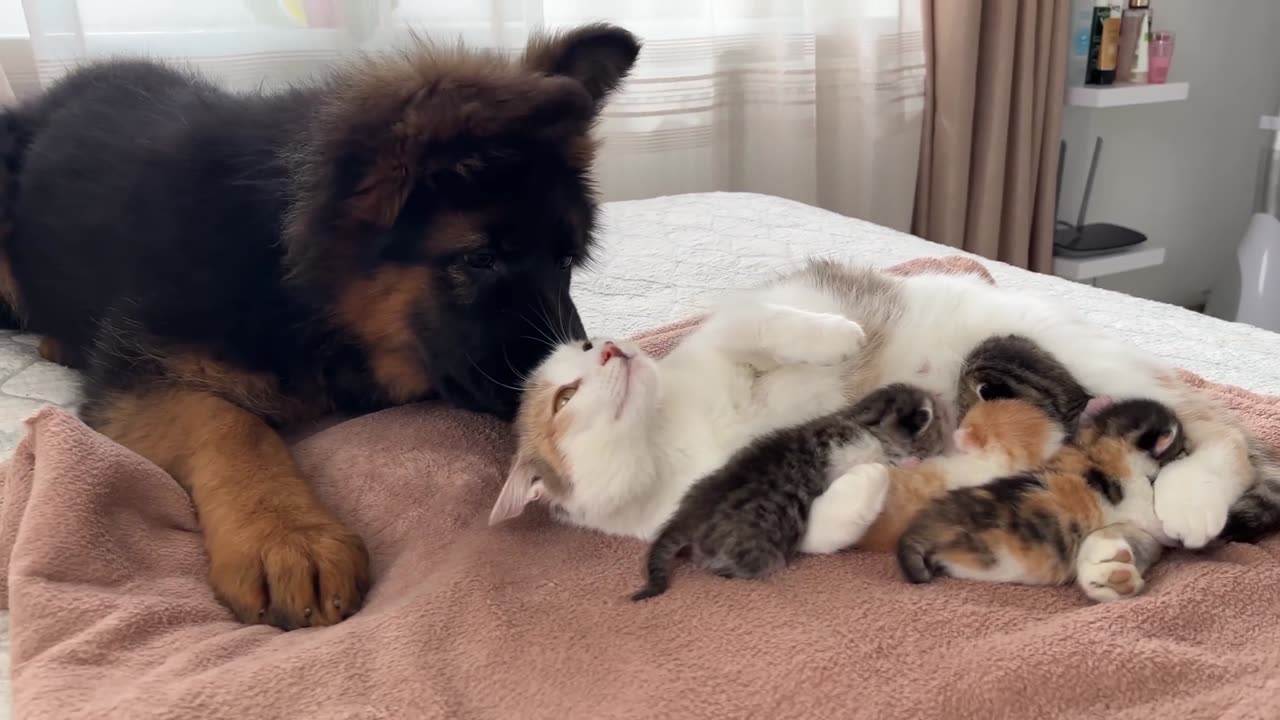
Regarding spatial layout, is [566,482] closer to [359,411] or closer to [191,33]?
[359,411]

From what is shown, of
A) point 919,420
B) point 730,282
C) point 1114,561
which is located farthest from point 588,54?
point 1114,561

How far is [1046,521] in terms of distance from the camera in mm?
867

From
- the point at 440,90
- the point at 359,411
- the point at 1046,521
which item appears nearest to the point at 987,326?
the point at 1046,521

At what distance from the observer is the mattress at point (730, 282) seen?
139cm

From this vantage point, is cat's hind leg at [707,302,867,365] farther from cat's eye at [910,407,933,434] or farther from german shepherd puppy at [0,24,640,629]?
german shepherd puppy at [0,24,640,629]

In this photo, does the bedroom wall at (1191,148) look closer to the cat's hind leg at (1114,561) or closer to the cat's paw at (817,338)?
the cat's paw at (817,338)

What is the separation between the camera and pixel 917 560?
0.88m

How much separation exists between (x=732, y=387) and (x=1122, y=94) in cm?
260

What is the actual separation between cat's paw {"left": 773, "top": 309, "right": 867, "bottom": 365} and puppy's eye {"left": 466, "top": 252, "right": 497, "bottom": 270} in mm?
349

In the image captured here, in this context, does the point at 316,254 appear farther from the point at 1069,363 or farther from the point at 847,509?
the point at 1069,363

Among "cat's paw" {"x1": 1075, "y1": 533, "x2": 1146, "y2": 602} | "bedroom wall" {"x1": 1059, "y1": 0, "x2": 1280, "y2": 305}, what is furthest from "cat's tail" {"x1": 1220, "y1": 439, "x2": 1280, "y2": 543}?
"bedroom wall" {"x1": 1059, "y1": 0, "x2": 1280, "y2": 305}

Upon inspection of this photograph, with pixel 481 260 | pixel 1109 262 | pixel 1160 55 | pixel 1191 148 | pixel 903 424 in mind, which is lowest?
pixel 1109 262

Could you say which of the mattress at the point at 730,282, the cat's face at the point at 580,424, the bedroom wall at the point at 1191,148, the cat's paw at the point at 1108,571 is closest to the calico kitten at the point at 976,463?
the cat's paw at the point at 1108,571

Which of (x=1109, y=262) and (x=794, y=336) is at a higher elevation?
Result: (x=794, y=336)
